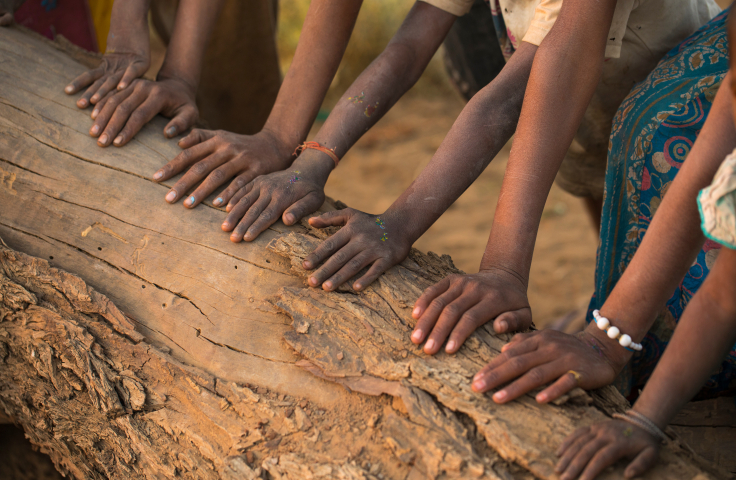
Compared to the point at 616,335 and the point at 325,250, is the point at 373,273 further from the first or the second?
the point at 616,335

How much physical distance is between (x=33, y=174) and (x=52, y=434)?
800mm

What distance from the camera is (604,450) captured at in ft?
3.56

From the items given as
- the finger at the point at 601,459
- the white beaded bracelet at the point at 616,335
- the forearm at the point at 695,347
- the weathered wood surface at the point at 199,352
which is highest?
the forearm at the point at 695,347

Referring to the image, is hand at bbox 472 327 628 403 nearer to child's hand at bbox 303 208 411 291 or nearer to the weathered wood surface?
the weathered wood surface

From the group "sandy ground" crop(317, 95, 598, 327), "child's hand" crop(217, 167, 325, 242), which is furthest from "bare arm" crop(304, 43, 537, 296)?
"sandy ground" crop(317, 95, 598, 327)

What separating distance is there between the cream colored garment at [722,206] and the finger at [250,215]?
113 cm

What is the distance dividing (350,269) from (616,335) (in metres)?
0.67

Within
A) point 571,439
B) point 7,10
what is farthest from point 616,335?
point 7,10

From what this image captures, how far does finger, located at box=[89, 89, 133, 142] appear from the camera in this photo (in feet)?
5.79

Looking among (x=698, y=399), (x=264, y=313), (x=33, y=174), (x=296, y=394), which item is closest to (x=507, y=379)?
(x=296, y=394)

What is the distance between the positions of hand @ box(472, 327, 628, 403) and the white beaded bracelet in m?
0.02

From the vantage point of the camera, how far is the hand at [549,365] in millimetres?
1179

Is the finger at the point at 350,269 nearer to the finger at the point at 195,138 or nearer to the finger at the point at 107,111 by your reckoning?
the finger at the point at 195,138

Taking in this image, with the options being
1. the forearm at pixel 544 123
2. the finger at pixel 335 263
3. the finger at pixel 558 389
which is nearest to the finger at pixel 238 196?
the finger at pixel 335 263
